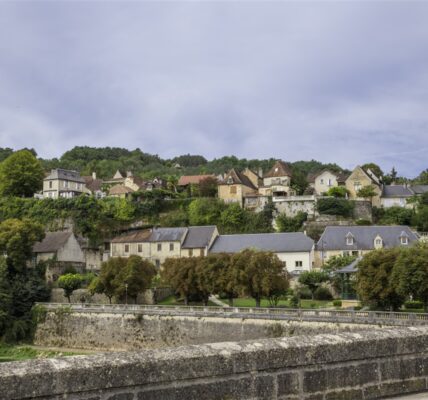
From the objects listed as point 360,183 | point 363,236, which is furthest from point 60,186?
point 363,236

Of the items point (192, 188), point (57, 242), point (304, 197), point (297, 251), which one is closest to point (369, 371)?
point (297, 251)

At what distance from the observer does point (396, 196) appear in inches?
3066

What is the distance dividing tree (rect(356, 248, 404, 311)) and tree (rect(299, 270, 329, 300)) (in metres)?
13.6

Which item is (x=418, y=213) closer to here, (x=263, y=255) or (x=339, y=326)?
(x=263, y=255)

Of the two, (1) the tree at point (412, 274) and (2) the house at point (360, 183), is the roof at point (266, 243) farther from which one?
(1) the tree at point (412, 274)

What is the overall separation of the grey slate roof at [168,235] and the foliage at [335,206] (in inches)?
732

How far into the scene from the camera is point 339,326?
116ft

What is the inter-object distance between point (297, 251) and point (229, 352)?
5702 centimetres

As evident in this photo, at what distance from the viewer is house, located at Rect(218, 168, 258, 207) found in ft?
266

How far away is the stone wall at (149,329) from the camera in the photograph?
38.9 metres

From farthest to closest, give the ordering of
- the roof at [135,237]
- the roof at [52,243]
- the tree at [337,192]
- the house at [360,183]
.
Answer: the house at [360,183] → the tree at [337,192] → the roof at [135,237] → the roof at [52,243]

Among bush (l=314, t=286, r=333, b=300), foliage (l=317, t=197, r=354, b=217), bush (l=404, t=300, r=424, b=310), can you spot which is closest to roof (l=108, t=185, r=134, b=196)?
foliage (l=317, t=197, r=354, b=217)

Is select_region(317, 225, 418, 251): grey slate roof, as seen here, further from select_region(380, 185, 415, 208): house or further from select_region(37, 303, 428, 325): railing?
select_region(37, 303, 428, 325): railing

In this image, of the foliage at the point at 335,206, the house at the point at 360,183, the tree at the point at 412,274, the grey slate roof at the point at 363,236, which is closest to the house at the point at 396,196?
the house at the point at 360,183
